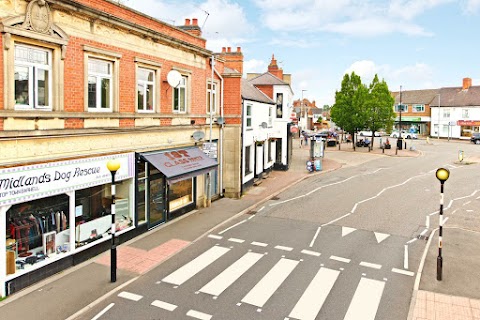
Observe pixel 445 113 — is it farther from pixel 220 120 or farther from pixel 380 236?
pixel 380 236

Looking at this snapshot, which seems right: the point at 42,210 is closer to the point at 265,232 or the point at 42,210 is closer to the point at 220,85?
the point at 265,232

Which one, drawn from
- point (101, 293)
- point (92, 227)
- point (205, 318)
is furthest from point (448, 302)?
point (92, 227)

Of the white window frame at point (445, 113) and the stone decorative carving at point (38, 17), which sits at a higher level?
the white window frame at point (445, 113)

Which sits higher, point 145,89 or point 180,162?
point 145,89

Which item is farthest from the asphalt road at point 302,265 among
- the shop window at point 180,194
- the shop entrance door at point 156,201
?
the shop window at point 180,194

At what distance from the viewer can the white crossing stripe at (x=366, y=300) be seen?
28.3 feet

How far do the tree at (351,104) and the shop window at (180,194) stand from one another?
34.1 m

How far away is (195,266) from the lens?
444 inches

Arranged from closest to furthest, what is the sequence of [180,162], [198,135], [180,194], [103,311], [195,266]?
[103,311], [195,266], [180,162], [180,194], [198,135]

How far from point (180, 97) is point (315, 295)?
10.3 meters

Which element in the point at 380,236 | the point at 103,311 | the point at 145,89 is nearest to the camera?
the point at 103,311

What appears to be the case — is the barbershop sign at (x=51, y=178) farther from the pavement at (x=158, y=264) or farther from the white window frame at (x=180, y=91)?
the white window frame at (x=180, y=91)

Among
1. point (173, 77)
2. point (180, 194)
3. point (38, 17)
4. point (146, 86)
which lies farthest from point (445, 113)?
point (38, 17)

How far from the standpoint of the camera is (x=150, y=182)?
14461mm
